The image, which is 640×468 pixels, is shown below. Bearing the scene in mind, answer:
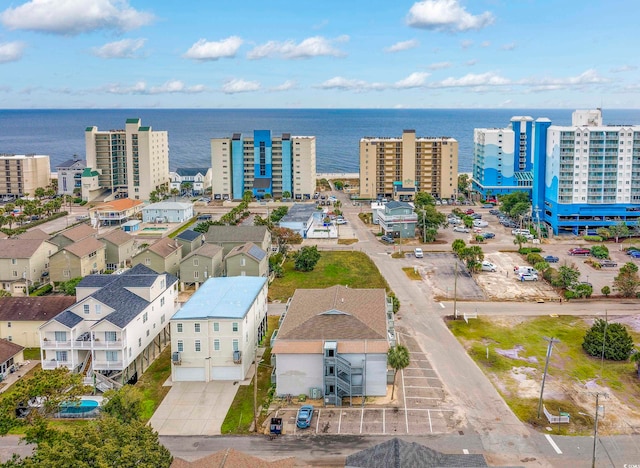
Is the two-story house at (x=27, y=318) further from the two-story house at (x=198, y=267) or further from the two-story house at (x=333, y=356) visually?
the two-story house at (x=333, y=356)

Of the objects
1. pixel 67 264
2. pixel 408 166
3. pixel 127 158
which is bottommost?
pixel 67 264

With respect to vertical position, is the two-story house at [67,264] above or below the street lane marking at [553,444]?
above

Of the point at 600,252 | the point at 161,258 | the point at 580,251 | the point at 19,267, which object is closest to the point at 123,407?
the point at 161,258

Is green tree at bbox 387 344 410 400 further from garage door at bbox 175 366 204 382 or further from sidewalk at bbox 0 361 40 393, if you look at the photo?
sidewalk at bbox 0 361 40 393

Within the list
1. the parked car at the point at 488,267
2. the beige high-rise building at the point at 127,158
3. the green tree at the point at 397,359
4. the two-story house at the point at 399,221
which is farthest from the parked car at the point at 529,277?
the beige high-rise building at the point at 127,158

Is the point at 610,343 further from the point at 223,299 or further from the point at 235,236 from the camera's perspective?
the point at 235,236
